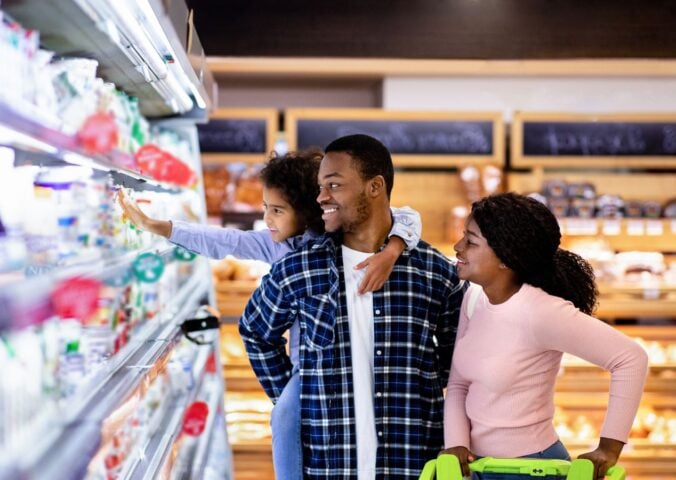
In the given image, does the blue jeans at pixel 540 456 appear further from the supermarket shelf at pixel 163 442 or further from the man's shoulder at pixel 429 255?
the supermarket shelf at pixel 163 442

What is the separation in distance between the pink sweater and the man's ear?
39 centimetres

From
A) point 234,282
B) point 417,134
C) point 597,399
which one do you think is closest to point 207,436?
point 234,282

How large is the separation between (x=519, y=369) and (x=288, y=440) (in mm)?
620

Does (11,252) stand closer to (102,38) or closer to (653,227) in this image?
(102,38)

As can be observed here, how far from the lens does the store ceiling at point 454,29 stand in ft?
12.8

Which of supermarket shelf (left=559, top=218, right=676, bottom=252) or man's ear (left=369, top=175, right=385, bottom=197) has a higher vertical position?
man's ear (left=369, top=175, right=385, bottom=197)

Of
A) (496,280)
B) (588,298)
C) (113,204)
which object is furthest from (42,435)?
(588,298)

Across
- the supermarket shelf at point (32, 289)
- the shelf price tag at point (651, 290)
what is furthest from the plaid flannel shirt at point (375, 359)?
the shelf price tag at point (651, 290)

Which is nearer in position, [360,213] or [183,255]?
[360,213]

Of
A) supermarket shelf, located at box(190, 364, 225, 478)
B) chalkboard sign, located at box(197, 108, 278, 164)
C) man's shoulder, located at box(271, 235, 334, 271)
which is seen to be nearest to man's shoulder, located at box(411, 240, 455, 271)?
man's shoulder, located at box(271, 235, 334, 271)

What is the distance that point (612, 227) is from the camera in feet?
16.9

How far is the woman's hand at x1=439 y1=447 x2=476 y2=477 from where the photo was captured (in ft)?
6.26

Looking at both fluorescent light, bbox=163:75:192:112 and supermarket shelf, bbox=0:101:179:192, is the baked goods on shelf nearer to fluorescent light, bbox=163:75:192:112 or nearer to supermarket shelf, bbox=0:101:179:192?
fluorescent light, bbox=163:75:192:112

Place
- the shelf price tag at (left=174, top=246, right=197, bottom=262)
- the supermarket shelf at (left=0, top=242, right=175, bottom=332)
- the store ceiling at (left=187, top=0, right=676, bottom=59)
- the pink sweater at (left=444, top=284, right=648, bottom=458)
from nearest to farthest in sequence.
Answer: the supermarket shelf at (left=0, top=242, right=175, bottom=332) → the pink sweater at (left=444, top=284, right=648, bottom=458) → the shelf price tag at (left=174, top=246, right=197, bottom=262) → the store ceiling at (left=187, top=0, right=676, bottom=59)
